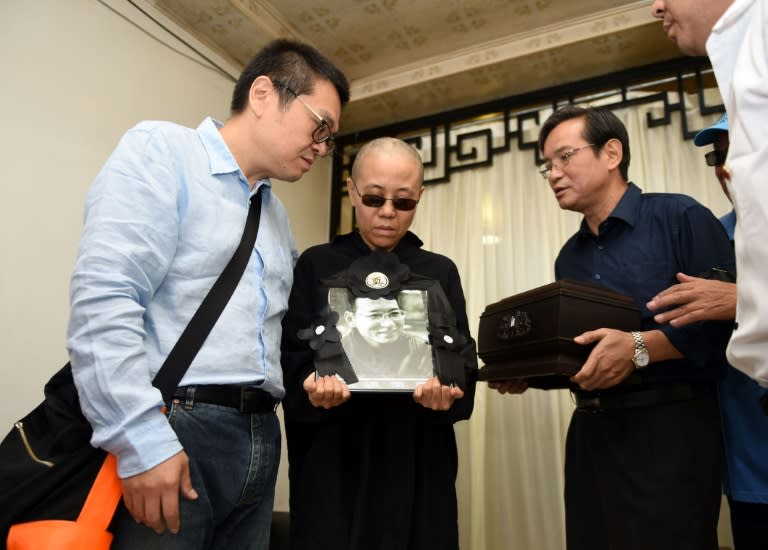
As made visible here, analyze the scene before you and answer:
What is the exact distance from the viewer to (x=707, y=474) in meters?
1.40

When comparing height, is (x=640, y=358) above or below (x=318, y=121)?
below

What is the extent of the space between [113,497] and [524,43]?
3.02m

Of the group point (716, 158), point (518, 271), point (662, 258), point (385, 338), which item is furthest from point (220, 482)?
point (518, 271)

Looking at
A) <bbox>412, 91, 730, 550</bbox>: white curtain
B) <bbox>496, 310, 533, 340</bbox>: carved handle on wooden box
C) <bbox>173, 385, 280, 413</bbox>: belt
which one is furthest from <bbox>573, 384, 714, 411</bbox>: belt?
<bbox>412, 91, 730, 550</bbox>: white curtain

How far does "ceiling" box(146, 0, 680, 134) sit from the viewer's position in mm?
3012

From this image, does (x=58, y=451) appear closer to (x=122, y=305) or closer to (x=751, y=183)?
(x=122, y=305)

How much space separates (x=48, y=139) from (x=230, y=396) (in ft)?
5.59

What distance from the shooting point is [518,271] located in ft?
10.6

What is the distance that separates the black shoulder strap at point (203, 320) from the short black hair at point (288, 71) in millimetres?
338

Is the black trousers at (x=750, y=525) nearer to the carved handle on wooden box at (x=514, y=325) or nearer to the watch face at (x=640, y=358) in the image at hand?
the watch face at (x=640, y=358)

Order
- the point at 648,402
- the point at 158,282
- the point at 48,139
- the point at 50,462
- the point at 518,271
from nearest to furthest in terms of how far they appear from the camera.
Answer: the point at 50,462 < the point at 158,282 < the point at 648,402 < the point at 48,139 < the point at 518,271

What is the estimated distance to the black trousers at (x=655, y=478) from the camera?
1375 mm

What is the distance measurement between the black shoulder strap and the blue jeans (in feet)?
0.17

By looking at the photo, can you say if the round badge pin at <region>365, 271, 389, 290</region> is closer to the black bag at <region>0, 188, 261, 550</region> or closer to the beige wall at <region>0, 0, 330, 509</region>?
the black bag at <region>0, 188, 261, 550</region>
